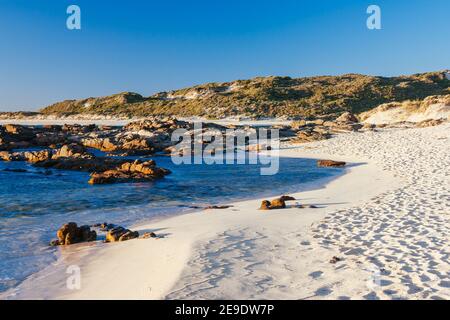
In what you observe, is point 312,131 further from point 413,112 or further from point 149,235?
point 149,235

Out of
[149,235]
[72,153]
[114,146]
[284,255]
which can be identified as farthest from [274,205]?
[114,146]

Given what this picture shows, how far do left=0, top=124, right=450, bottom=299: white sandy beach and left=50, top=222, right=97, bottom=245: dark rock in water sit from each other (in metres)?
0.34

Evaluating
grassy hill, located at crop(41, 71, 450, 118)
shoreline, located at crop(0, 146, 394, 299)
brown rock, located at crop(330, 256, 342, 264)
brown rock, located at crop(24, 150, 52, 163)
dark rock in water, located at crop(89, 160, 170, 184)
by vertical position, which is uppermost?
grassy hill, located at crop(41, 71, 450, 118)

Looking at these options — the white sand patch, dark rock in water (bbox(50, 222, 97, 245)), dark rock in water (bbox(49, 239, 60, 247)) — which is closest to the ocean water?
dark rock in water (bbox(49, 239, 60, 247))

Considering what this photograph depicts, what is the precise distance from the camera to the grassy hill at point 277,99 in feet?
245

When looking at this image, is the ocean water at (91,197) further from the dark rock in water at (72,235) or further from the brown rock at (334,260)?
the brown rock at (334,260)

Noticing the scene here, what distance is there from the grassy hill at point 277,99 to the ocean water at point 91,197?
159ft

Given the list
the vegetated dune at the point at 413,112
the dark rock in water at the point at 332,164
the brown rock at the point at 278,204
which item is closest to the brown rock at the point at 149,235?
the brown rock at the point at 278,204

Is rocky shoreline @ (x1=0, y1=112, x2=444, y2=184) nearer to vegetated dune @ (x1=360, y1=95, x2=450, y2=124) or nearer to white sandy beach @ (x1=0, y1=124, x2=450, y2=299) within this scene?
vegetated dune @ (x1=360, y1=95, x2=450, y2=124)

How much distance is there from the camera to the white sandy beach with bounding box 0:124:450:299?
225 inches

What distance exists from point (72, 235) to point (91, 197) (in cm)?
621

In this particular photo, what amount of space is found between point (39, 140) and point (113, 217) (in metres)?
27.5

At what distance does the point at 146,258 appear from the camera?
756 centimetres

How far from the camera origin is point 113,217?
11969 mm
